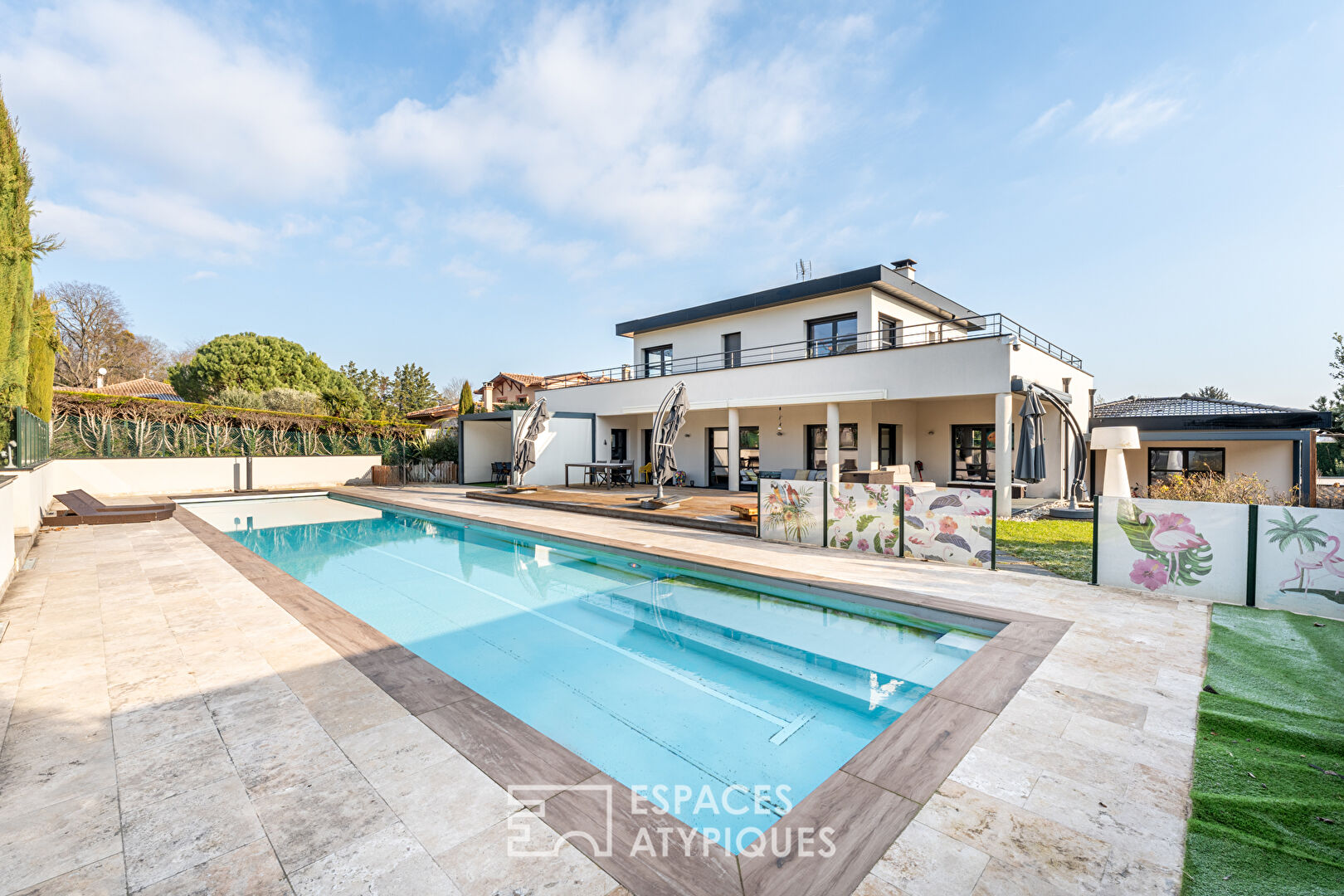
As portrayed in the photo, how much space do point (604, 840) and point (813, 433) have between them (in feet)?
47.5

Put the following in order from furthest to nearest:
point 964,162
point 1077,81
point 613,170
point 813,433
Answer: point 813,433, point 613,170, point 964,162, point 1077,81

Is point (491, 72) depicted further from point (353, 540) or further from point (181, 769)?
point (181, 769)

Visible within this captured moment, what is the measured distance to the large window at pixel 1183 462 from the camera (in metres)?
15.2

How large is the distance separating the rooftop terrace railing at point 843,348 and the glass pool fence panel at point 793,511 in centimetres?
566

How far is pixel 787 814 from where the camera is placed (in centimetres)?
223

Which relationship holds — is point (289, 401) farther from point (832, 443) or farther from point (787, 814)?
point (787, 814)

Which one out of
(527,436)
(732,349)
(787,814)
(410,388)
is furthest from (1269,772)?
(410,388)

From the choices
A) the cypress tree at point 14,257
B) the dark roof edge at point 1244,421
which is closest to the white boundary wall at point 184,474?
the cypress tree at point 14,257

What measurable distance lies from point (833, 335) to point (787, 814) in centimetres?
1413

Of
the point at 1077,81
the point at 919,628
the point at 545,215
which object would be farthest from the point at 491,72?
the point at 919,628

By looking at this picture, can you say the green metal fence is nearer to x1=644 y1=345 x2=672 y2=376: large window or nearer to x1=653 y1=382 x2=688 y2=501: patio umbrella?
x1=653 y1=382 x2=688 y2=501: patio umbrella

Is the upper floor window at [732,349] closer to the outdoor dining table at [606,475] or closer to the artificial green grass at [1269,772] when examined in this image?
the outdoor dining table at [606,475]

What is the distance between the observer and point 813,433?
1570 cm

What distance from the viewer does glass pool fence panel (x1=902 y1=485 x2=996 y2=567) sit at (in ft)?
21.7
